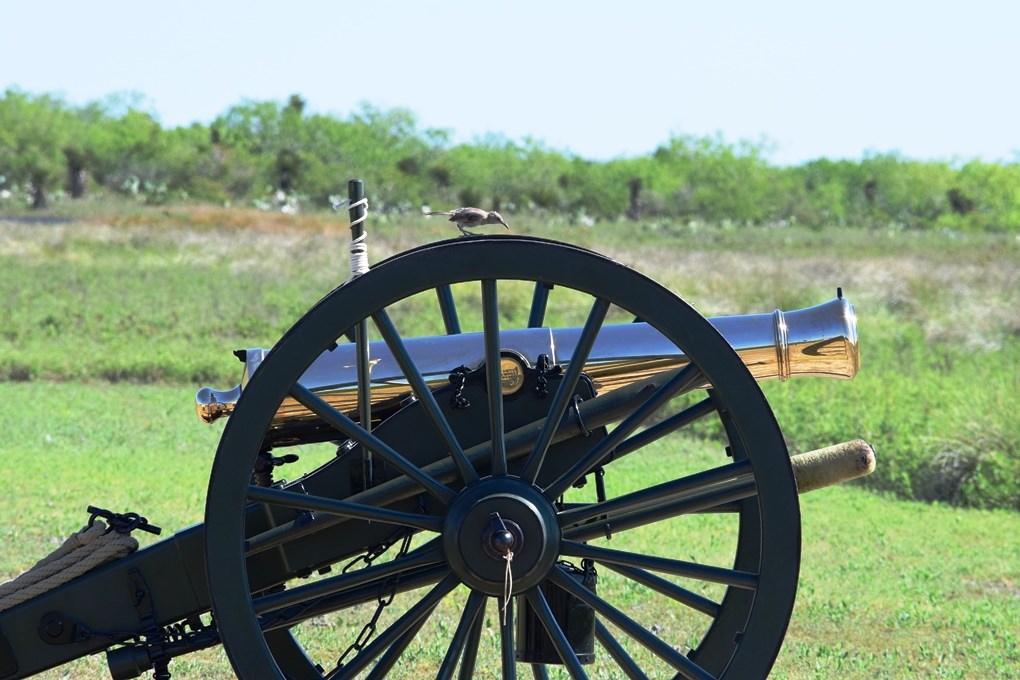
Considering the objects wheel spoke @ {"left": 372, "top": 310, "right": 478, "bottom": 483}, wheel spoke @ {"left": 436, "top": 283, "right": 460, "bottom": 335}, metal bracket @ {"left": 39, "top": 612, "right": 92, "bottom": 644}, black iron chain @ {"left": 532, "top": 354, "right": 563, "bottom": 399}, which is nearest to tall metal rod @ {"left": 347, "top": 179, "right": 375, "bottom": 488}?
wheel spoke @ {"left": 372, "top": 310, "right": 478, "bottom": 483}

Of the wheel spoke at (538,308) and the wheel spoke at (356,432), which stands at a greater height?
the wheel spoke at (538,308)

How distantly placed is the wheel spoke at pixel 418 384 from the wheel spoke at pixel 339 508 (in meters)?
0.16

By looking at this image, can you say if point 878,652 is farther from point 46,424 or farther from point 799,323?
point 46,424

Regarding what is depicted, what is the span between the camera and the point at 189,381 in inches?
547

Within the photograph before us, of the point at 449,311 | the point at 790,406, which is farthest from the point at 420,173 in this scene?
the point at 449,311

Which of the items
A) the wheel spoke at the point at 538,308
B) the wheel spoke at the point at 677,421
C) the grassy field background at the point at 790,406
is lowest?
the grassy field background at the point at 790,406

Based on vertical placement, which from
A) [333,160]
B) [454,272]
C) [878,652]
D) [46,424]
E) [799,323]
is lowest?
[878,652]

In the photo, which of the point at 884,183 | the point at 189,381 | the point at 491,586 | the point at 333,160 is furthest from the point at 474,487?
the point at 884,183

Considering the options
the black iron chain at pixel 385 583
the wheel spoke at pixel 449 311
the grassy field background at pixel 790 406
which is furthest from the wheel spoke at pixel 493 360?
the grassy field background at pixel 790 406

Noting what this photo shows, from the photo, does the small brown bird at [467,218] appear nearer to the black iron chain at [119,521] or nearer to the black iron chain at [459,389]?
the black iron chain at [459,389]

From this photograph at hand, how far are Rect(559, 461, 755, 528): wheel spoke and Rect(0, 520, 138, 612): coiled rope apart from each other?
1.29 meters

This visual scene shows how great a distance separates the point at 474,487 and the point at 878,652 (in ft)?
9.59

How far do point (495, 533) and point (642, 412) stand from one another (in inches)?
18.8

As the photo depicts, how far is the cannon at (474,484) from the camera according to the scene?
10.8 ft
